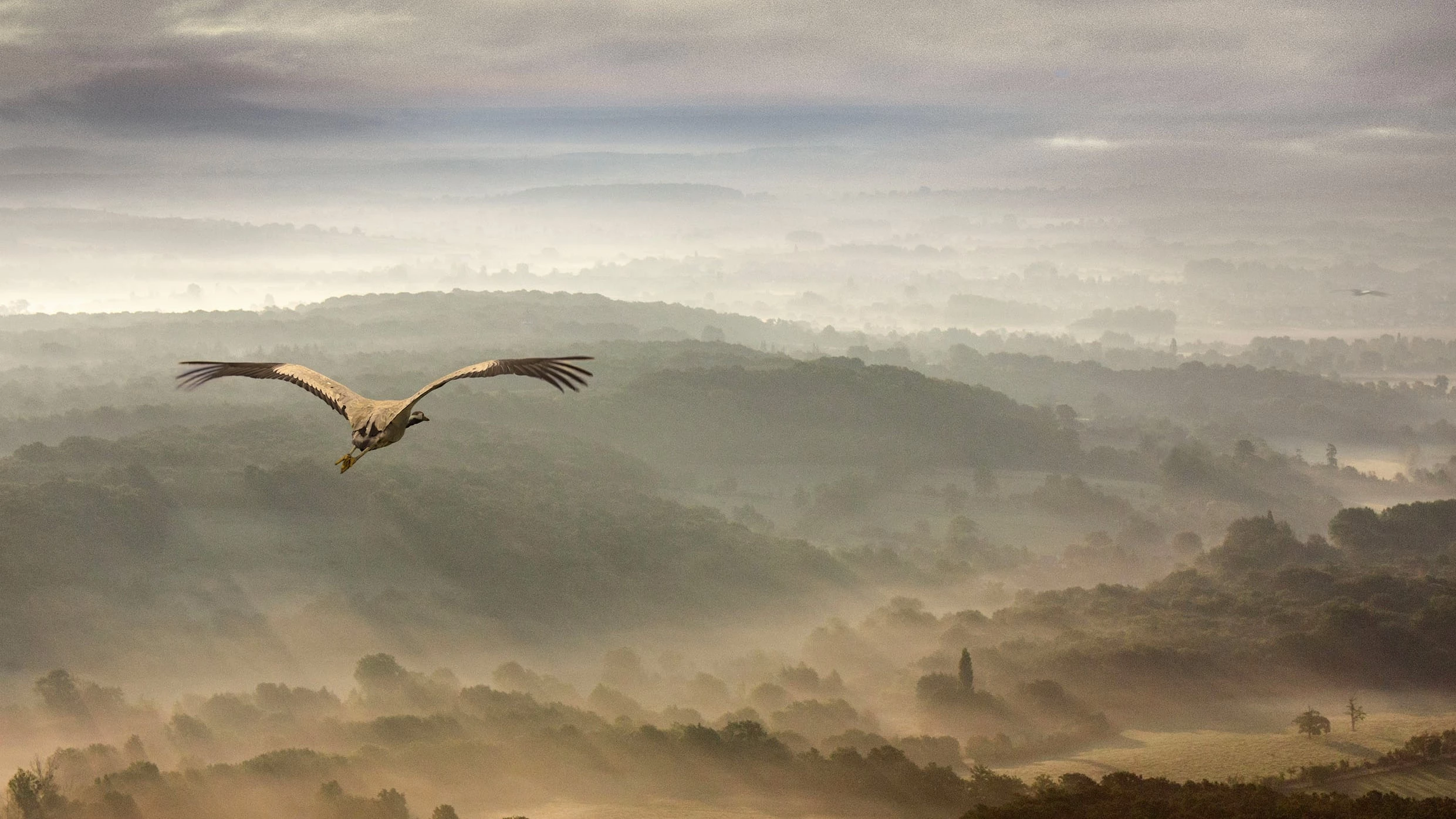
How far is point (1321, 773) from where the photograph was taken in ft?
503

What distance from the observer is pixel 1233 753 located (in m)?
178

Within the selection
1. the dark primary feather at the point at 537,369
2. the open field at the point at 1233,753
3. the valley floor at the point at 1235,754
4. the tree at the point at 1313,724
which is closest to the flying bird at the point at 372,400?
the dark primary feather at the point at 537,369

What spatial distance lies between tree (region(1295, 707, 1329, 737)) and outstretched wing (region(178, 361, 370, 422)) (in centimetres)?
19677

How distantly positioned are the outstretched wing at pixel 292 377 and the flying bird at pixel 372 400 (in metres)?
0.02

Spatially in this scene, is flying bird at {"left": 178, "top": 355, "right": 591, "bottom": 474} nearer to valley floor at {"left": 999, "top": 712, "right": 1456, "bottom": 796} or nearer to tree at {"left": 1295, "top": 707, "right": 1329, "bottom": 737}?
valley floor at {"left": 999, "top": 712, "right": 1456, "bottom": 796}

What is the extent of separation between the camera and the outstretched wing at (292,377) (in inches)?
1259

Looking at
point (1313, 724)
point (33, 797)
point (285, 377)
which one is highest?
point (285, 377)

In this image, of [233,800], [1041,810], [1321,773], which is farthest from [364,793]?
[1321,773]

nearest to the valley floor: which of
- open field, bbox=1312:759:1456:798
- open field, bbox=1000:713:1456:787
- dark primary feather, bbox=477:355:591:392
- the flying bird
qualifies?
open field, bbox=1000:713:1456:787

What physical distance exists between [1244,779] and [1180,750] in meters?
38.4

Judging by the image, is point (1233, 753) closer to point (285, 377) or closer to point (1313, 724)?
point (1313, 724)

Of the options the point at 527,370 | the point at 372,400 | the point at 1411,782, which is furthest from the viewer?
the point at 1411,782

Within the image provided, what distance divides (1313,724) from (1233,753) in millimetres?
18256

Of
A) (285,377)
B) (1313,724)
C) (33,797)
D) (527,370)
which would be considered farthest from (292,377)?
(1313,724)
